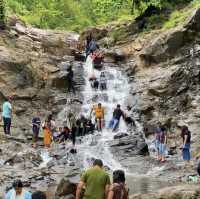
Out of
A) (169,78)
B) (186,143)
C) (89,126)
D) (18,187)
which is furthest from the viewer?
(169,78)

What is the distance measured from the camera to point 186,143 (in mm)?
21453

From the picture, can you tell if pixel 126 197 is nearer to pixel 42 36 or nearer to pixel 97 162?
pixel 97 162

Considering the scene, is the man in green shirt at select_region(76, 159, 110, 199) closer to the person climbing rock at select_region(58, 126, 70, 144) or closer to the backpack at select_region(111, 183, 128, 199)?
the backpack at select_region(111, 183, 128, 199)

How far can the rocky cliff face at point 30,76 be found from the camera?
3059 centimetres

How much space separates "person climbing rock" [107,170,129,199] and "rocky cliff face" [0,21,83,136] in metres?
18.1

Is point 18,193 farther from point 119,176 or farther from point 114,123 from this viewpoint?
point 114,123

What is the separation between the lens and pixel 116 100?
3203 centimetres

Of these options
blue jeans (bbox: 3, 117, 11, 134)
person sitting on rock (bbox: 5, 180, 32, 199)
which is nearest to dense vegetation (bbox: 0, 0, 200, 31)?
blue jeans (bbox: 3, 117, 11, 134)

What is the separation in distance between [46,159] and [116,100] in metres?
9.74

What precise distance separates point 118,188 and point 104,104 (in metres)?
21.5

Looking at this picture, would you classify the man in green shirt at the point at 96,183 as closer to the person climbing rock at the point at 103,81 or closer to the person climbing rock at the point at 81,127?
the person climbing rock at the point at 81,127

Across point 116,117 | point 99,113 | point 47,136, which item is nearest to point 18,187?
point 47,136

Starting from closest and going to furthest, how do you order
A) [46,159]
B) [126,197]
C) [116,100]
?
[126,197] → [46,159] → [116,100]

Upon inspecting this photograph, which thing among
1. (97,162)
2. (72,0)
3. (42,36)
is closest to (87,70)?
(42,36)
